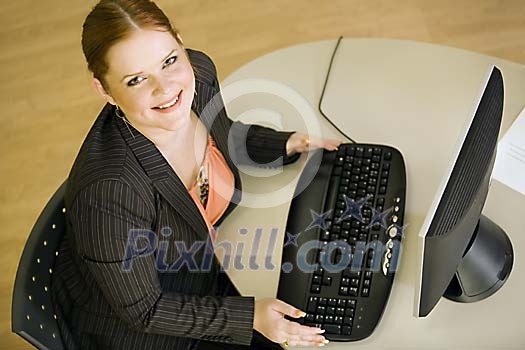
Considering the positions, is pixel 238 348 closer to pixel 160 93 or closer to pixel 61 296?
pixel 61 296

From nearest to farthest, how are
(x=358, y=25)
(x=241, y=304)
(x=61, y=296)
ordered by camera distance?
1. (x=241, y=304)
2. (x=61, y=296)
3. (x=358, y=25)

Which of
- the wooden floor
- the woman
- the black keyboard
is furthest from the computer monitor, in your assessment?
the wooden floor

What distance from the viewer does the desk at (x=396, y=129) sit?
4.80 feet

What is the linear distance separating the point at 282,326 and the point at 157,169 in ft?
1.26

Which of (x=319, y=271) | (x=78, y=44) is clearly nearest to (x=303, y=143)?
(x=319, y=271)

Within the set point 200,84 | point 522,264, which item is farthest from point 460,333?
point 200,84

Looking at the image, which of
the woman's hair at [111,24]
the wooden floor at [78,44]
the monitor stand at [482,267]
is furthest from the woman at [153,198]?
the wooden floor at [78,44]

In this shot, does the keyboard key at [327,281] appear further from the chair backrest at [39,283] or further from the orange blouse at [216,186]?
the chair backrest at [39,283]

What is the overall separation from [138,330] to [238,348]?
0.80ft

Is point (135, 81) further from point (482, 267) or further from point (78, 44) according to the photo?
point (78, 44)

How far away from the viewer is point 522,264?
1490 mm

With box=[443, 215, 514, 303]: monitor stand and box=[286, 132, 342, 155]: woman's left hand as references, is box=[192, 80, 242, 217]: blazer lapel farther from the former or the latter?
box=[443, 215, 514, 303]: monitor stand

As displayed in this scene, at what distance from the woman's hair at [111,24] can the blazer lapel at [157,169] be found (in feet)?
0.49

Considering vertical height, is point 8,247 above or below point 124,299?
below
